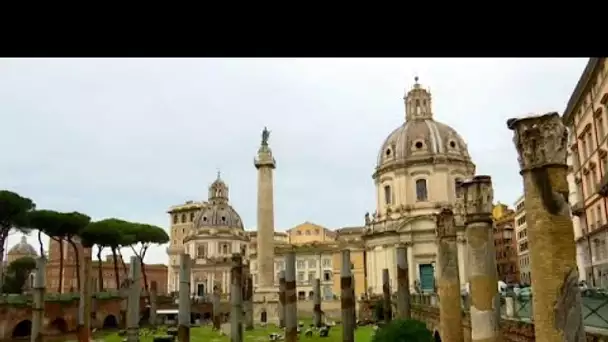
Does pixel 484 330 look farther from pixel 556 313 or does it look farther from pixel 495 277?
pixel 556 313

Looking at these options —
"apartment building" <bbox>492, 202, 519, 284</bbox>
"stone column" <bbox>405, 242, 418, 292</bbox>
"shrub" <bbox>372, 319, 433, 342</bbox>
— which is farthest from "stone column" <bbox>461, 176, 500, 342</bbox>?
"apartment building" <bbox>492, 202, 519, 284</bbox>

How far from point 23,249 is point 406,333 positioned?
78565mm

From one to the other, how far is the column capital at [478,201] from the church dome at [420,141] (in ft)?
111

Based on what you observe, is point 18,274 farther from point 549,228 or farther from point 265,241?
point 549,228

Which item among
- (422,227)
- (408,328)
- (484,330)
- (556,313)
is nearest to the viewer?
(556,313)

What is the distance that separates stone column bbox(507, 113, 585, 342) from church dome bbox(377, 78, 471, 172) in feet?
120

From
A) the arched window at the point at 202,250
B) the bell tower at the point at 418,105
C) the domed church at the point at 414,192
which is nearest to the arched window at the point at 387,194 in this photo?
the domed church at the point at 414,192

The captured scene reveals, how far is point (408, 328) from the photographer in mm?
15172

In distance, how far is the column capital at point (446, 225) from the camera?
1394cm

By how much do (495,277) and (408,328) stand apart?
211 inches

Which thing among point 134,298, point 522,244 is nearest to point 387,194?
point 522,244

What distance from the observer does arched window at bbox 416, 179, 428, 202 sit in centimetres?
4422

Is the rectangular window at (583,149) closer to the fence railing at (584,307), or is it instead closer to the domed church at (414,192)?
the domed church at (414,192)
